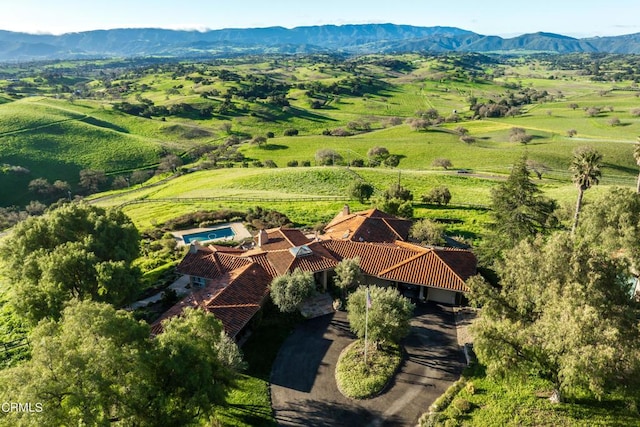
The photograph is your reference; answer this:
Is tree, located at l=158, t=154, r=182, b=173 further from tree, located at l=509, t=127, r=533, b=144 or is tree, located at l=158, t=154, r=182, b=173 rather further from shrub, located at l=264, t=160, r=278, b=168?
tree, located at l=509, t=127, r=533, b=144

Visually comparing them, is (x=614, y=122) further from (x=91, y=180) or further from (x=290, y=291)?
(x=91, y=180)

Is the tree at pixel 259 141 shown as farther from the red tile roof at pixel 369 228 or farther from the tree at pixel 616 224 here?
the tree at pixel 616 224

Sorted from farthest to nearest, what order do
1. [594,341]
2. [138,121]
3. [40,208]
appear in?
[138,121] < [40,208] < [594,341]

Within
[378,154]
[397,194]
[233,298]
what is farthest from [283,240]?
[378,154]

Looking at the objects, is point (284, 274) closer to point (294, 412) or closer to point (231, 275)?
point (231, 275)

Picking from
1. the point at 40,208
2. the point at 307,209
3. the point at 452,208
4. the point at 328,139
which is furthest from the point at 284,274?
the point at 328,139

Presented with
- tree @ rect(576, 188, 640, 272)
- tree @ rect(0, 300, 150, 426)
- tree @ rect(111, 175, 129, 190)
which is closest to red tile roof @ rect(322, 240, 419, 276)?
tree @ rect(576, 188, 640, 272)
